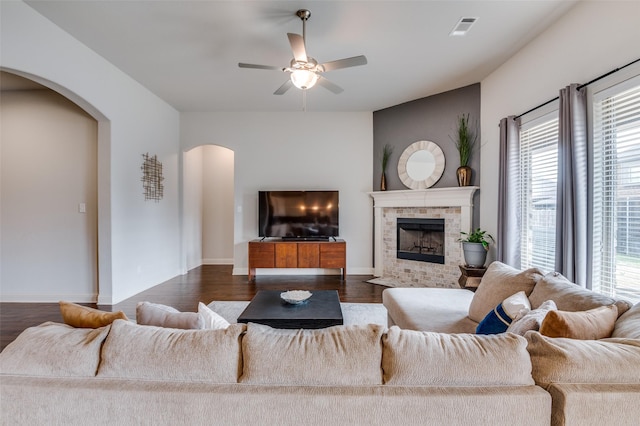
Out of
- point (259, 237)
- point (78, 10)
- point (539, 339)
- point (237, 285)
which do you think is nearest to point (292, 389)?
point (539, 339)

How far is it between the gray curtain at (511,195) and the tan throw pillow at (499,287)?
54.0 inches

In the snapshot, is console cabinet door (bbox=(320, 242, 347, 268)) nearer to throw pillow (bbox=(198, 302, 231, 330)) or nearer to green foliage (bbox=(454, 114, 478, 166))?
green foliage (bbox=(454, 114, 478, 166))

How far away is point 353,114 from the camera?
5562 millimetres

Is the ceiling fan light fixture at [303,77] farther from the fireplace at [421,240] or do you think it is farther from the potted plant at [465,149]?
the fireplace at [421,240]

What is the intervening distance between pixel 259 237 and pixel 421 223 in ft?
9.44

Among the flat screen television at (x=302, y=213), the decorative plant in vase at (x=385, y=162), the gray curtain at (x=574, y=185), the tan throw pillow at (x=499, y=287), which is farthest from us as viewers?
the flat screen television at (x=302, y=213)

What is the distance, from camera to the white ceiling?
271cm

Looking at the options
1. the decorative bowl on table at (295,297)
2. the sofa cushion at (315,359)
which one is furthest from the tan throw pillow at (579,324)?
the decorative bowl on table at (295,297)

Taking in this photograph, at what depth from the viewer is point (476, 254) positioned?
3.81m

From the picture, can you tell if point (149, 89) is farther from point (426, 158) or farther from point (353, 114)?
point (426, 158)

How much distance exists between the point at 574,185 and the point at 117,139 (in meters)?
5.04

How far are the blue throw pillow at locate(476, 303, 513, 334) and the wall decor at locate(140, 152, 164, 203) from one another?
469cm

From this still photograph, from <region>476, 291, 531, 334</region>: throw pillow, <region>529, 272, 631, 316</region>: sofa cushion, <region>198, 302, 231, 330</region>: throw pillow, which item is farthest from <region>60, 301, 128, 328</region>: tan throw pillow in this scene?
<region>529, 272, 631, 316</region>: sofa cushion

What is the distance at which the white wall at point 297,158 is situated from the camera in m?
5.60
